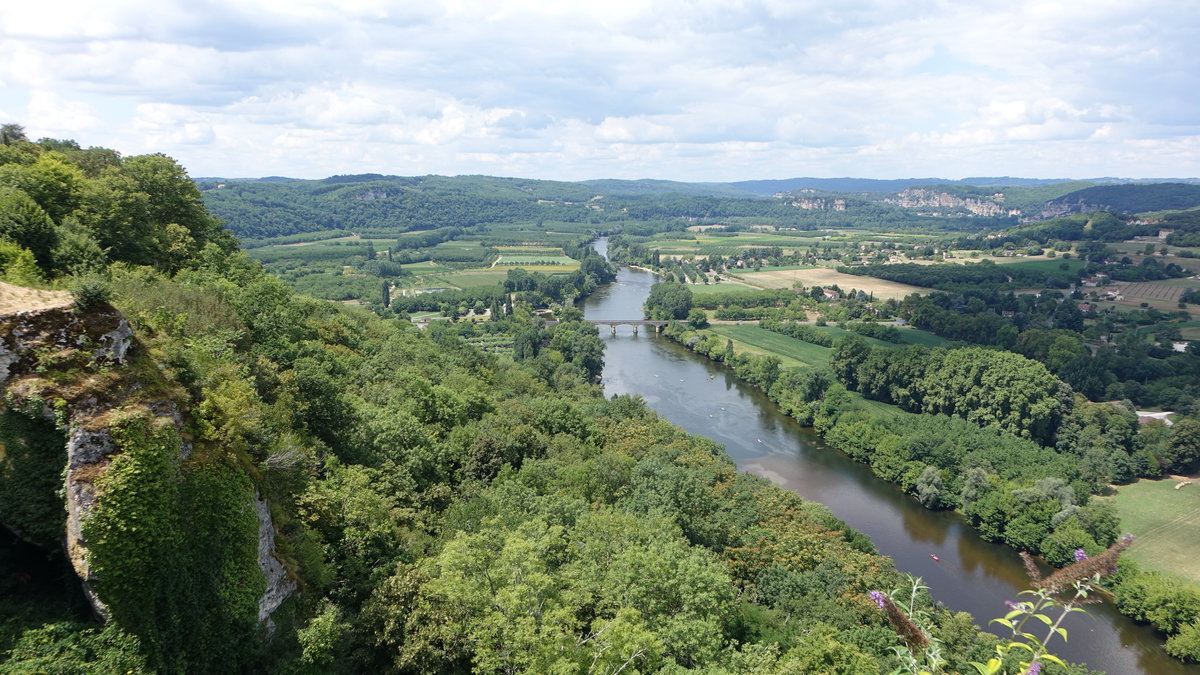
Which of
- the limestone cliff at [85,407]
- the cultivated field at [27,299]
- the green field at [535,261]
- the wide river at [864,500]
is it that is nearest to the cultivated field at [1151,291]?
the wide river at [864,500]

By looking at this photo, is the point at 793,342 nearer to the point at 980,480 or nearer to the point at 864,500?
the point at 864,500

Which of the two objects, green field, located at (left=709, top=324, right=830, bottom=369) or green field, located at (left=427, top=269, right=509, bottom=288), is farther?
green field, located at (left=427, top=269, right=509, bottom=288)

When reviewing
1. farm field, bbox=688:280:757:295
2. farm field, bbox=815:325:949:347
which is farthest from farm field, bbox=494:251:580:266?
farm field, bbox=815:325:949:347

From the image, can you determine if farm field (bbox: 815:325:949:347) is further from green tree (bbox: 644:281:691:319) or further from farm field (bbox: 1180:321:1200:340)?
farm field (bbox: 1180:321:1200:340)

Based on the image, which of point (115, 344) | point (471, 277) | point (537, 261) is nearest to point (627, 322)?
point (471, 277)

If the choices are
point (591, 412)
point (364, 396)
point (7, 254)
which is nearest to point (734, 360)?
point (591, 412)
